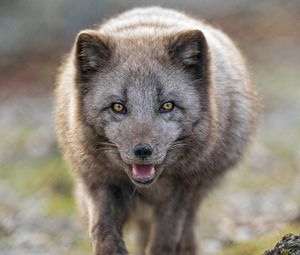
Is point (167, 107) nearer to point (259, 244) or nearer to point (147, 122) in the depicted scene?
point (147, 122)

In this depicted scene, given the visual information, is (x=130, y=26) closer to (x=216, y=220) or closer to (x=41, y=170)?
(x=216, y=220)

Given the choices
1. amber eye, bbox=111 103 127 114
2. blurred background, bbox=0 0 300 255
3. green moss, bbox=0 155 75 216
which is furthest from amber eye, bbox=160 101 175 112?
green moss, bbox=0 155 75 216

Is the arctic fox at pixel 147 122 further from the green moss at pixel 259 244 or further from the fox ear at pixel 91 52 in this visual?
the green moss at pixel 259 244

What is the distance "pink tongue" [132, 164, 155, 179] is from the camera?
666 cm

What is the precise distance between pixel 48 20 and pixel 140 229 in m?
9.96

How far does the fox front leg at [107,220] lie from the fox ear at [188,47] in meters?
1.31

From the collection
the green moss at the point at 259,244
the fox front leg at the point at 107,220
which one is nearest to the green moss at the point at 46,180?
the green moss at the point at 259,244

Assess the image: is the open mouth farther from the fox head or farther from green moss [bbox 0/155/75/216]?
green moss [bbox 0/155/75/216]

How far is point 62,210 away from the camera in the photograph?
36.4ft

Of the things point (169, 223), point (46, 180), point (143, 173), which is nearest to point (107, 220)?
point (169, 223)

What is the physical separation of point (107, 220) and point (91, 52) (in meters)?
1.48

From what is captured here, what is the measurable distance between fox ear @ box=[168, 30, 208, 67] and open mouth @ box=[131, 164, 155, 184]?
101 cm

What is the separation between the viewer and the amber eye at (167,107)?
676cm

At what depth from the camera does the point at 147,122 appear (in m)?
6.61
